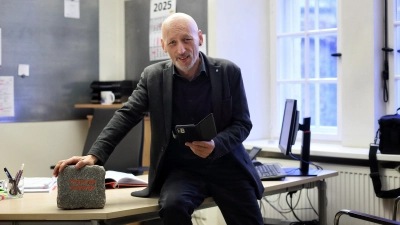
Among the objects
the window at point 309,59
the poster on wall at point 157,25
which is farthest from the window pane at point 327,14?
the poster on wall at point 157,25

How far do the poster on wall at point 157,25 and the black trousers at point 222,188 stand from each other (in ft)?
6.96

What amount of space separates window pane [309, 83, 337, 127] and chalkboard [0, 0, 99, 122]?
6.10 feet

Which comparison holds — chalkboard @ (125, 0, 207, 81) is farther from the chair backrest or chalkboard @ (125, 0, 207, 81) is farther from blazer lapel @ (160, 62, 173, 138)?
blazer lapel @ (160, 62, 173, 138)

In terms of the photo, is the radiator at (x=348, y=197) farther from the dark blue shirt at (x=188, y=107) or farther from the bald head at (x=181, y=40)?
the bald head at (x=181, y=40)

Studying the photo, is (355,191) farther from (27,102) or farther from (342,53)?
(27,102)

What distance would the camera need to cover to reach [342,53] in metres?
3.97

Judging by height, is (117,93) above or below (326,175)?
above

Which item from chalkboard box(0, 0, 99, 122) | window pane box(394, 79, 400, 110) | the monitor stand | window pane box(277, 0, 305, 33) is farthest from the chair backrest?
window pane box(394, 79, 400, 110)

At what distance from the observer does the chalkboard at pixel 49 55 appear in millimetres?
4355

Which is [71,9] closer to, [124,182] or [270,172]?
[124,182]

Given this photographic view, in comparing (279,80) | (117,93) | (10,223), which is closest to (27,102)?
(117,93)

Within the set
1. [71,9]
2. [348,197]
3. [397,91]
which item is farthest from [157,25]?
[348,197]

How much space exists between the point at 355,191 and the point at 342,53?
96 cm

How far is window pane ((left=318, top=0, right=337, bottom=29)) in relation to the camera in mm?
4188
